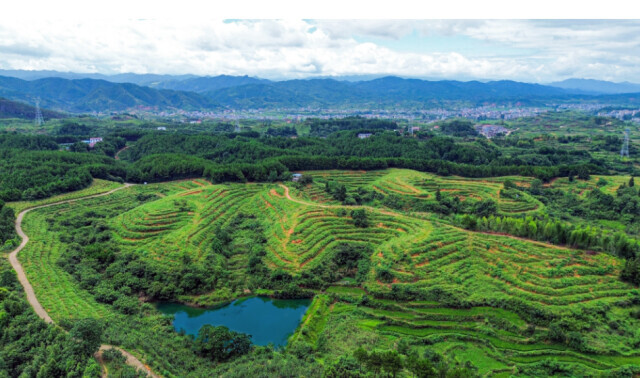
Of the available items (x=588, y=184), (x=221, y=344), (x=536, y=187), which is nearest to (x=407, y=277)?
(x=221, y=344)

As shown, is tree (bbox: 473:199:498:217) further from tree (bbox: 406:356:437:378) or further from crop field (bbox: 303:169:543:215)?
tree (bbox: 406:356:437:378)

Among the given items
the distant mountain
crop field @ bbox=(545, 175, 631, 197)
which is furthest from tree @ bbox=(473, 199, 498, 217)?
the distant mountain

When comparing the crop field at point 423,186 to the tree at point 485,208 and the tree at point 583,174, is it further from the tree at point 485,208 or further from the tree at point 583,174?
the tree at point 583,174

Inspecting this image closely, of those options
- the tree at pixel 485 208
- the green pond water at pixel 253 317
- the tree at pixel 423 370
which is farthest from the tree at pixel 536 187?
the tree at pixel 423 370

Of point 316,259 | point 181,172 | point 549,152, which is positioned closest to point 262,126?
point 181,172

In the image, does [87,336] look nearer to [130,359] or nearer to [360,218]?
[130,359]

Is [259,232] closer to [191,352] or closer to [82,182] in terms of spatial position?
[191,352]
